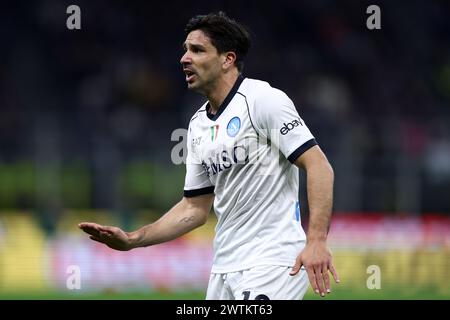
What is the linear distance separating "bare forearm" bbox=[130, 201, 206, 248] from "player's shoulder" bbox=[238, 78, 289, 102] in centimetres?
92

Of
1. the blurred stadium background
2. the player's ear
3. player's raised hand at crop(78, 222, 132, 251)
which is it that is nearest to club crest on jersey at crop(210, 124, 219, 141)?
the player's ear

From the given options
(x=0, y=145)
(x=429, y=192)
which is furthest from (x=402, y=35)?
(x=0, y=145)

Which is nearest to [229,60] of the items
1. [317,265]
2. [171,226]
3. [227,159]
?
[227,159]

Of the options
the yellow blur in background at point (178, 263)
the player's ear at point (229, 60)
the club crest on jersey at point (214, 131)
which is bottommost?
the yellow blur in background at point (178, 263)

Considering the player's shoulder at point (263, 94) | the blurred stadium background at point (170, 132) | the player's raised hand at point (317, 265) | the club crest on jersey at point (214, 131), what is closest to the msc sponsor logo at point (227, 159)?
the club crest on jersey at point (214, 131)

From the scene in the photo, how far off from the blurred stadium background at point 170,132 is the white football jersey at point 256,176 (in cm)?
580

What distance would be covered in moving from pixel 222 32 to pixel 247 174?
941 mm

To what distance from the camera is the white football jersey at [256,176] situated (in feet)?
18.5

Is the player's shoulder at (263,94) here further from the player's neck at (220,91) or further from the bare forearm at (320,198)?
the bare forearm at (320,198)

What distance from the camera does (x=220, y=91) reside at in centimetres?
605

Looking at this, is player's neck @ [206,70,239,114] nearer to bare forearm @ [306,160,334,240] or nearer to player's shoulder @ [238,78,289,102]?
player's shoulder @ [238,78,289,102]

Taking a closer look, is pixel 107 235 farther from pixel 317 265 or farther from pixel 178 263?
pixel 178 263
